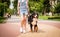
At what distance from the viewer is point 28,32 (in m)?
3.53

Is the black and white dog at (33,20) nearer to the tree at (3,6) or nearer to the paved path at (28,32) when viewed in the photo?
the paved path at (28,32)

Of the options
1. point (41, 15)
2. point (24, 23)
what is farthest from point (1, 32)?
point (41, 15)

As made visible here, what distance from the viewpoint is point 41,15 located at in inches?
139

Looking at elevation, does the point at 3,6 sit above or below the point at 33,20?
above

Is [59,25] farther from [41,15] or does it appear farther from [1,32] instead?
[1,32]

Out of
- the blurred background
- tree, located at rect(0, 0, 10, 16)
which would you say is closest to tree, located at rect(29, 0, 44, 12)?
the blurred background

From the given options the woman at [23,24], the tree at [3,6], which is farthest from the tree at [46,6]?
the tree at [3,6]

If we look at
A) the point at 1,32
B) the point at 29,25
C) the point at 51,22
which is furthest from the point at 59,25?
the point at 1,32

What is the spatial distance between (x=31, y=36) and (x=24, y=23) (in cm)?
17

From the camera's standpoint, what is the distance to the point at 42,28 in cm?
353

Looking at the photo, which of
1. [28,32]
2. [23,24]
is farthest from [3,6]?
[28,32]

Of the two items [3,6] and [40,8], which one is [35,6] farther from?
[3,6]

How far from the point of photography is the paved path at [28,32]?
138 inches

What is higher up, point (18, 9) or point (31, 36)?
point (18, 9)
